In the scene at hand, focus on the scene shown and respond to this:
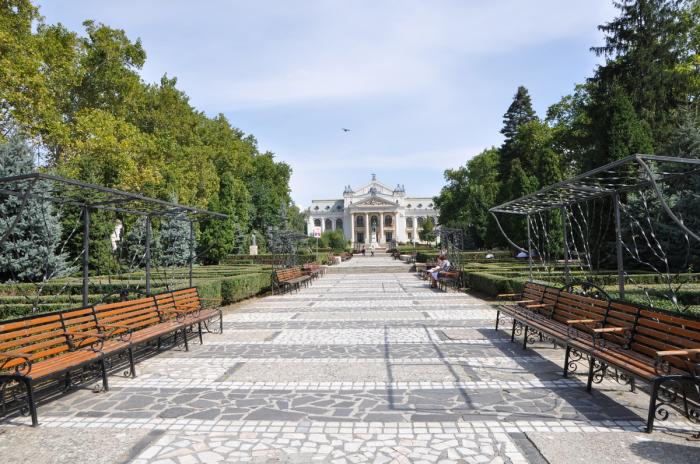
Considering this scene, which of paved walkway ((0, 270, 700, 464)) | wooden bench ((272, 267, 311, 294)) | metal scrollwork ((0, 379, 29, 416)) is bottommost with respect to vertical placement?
paved walkway ((0, 270, 700, 464))

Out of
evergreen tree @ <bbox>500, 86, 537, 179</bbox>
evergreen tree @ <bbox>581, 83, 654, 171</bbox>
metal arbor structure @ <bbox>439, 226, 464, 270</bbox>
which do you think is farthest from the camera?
evergreen tree @ <bbox>500, 86, 537, 179</bbox>

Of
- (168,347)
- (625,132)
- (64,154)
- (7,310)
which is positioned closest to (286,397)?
(168,347)

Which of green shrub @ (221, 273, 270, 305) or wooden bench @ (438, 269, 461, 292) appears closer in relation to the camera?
green shrub @ (221, 273, 270, 305)

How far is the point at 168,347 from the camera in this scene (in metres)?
7.60

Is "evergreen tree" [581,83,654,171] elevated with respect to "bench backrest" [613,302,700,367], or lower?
elevated

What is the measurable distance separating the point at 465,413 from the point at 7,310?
9.31 m

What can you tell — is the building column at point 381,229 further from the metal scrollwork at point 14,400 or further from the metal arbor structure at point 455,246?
the metal scrollwork at point 14,400

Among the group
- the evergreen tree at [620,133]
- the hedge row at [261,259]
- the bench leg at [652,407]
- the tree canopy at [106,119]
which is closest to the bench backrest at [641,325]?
the bench leg at [652,407]

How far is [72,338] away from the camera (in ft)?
18.2

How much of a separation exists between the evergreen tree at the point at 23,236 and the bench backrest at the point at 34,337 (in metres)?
11.2

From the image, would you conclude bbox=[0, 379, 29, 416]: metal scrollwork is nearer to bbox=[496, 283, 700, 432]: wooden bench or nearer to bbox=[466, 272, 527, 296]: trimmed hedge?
bbox=[496, 283, 700, 432]: wooden bench

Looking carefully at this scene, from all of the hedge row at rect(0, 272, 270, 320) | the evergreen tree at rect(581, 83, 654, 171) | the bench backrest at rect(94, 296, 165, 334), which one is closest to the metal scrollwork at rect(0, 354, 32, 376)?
the bench backrest at rect(94, 296, 165, 334)

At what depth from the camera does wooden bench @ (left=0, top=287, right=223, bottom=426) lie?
449cm

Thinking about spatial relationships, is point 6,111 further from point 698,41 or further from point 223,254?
point 698,41
